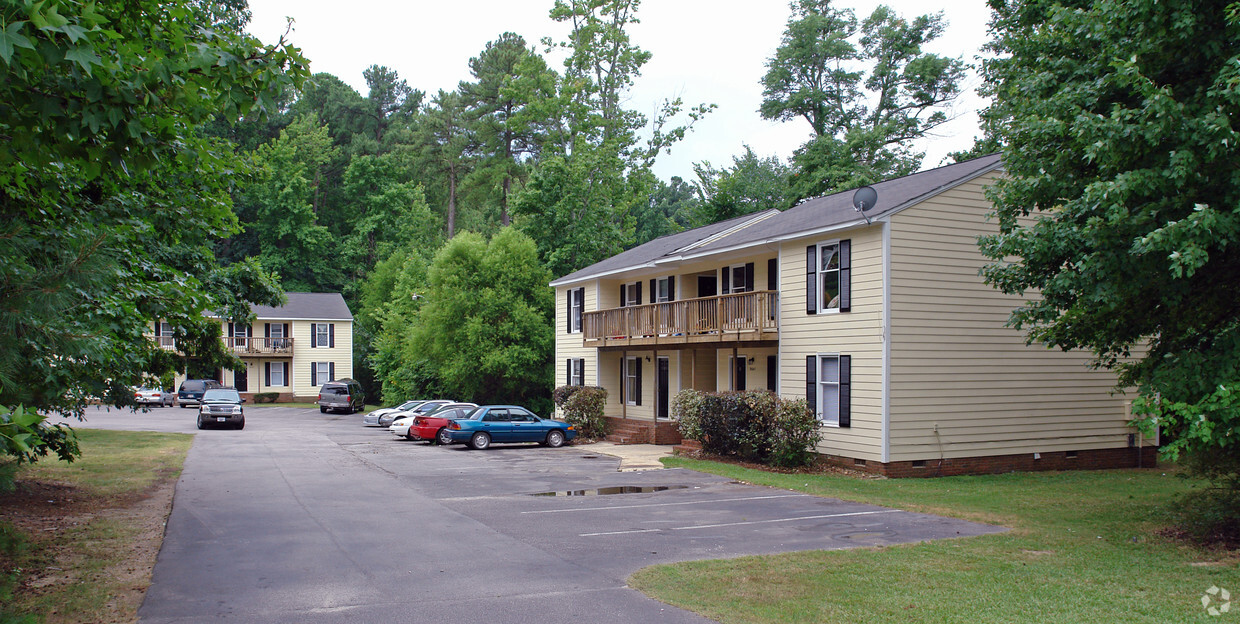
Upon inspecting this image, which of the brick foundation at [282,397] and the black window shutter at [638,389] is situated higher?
the black window shutter at [638,389]

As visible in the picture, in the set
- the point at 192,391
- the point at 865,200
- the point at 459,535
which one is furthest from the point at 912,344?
the point at 192,391

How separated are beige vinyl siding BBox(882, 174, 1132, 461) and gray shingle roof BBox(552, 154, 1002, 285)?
0.39m

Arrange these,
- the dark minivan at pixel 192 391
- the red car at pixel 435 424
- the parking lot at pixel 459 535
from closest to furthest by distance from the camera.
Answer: the parking lot at pixel 459 535 → the red car at pixel 435 424 → the dark minivan at pixel 192 391

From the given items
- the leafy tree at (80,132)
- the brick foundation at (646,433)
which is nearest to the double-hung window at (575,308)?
the brick foundation at (646,433)

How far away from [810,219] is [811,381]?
4.42m

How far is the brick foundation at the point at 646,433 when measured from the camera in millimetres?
28203

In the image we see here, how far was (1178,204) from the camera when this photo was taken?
34.6 feet

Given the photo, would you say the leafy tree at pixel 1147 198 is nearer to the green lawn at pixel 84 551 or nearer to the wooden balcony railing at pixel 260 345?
the green lawn at pixel 84 551

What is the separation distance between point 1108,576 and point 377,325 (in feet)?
183

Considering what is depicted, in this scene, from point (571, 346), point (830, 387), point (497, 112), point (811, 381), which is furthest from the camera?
point (497, 112)

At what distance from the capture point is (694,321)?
25.4m

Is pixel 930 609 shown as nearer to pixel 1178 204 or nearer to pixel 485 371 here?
pixel 1178 204

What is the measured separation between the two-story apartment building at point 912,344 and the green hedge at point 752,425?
0.96 m

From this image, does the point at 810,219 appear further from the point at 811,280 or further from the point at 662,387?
the point at 662,387
